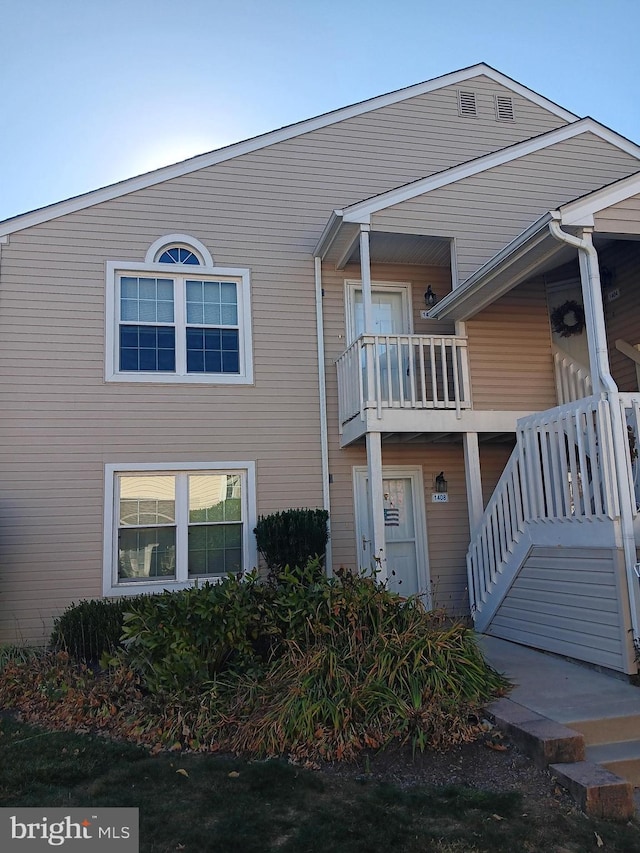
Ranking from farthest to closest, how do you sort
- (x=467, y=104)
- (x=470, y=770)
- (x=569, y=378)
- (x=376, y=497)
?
(x=467, y=104), (x=569, y=378), (x=376, y=497), (x=470, y=770)

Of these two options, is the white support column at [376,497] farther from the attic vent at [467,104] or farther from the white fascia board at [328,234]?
the attic vent at [467,104]

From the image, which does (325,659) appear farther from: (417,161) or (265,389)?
(417,161)

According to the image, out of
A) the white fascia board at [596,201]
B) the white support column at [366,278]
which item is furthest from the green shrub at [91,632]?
the white fascia board at [596,201]

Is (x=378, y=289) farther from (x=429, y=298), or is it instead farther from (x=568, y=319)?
(x=568, y=319)

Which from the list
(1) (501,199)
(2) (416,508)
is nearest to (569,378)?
(1) (501,199)

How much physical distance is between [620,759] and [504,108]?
31.9ft

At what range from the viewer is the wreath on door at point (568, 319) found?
9.69 meters

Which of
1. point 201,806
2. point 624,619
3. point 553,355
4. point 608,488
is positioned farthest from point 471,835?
point 553,355

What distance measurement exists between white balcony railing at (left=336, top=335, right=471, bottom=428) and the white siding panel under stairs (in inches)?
56.6

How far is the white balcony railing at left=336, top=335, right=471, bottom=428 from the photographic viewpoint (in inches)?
329

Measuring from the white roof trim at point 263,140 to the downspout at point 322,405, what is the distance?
76.6 inches

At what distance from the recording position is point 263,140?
984 cm

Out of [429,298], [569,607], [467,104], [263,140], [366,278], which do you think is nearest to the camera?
[569,607]

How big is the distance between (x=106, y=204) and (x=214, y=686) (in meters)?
6.69
